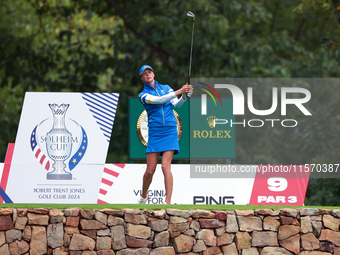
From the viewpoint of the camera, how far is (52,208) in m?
6.25

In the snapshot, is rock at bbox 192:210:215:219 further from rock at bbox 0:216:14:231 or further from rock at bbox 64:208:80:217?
rock at bbox 0:216:14:231

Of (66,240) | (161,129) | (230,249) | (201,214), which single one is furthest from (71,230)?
(230,249)

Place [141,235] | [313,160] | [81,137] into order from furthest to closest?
[313,160] < [81,137] < [141,235]

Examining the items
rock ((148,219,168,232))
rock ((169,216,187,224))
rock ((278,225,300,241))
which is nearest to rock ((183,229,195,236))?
rock ((169,216,187,224))

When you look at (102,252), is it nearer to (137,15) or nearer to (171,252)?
(171,252)

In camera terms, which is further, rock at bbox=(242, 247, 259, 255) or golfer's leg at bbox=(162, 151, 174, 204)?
golfer's leg at bbox=(162, 151, 174, 204)

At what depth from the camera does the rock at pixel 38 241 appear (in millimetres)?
6160

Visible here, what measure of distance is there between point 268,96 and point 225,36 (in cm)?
184

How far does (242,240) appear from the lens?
6.25 meters

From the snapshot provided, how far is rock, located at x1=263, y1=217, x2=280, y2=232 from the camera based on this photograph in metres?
6.27

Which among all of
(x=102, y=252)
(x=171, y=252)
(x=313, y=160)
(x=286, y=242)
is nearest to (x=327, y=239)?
(x=286, y=242)

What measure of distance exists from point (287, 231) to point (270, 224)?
206 mm

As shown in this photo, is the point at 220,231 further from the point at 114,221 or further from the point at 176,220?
the point at 114,221

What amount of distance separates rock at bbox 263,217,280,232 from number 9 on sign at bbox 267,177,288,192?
8.47 ft
